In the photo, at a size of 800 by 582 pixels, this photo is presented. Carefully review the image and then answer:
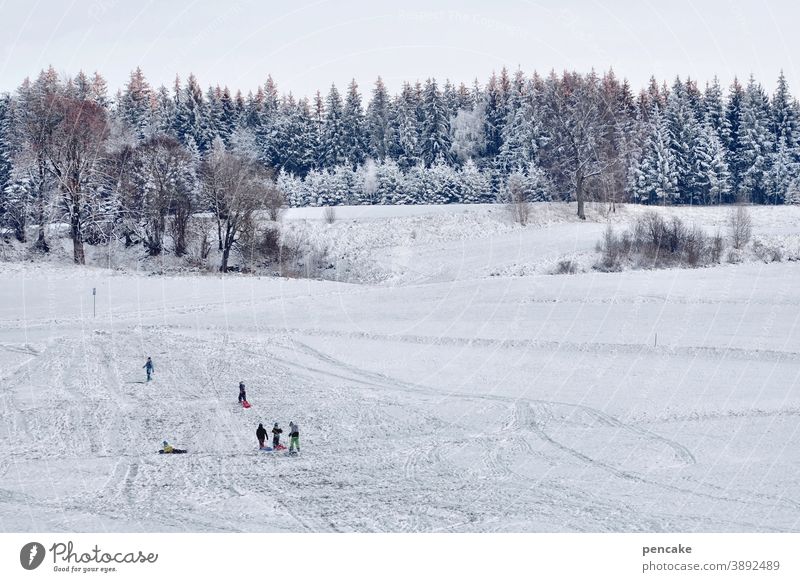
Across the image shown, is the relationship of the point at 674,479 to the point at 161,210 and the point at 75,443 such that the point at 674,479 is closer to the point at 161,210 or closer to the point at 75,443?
the point at 75,443

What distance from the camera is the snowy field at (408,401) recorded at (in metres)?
20.5

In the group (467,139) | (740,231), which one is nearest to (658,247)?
(740,231)

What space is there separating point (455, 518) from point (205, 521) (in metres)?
5.32

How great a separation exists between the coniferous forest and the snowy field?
40.5ft

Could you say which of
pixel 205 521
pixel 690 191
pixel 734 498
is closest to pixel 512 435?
pixel 734 498

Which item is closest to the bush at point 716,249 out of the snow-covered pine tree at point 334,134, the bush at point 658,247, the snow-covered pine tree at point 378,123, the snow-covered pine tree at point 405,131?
the bush at point 658,247

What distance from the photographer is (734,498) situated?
21.1 m

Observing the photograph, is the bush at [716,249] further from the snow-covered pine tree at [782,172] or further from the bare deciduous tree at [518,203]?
the snow-covered pine tree at [782,172]

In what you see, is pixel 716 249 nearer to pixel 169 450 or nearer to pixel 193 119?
pixel 169 450
